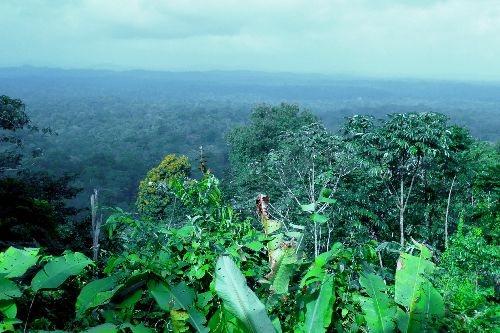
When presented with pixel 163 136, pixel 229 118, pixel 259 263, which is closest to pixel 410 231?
pixel 259 263

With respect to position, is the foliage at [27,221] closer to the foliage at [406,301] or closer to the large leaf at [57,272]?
the large leaf at [57,272]

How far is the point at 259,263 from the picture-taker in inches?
87.9

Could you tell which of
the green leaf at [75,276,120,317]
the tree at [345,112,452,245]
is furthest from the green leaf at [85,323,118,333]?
the tree at [345,112,452,245]

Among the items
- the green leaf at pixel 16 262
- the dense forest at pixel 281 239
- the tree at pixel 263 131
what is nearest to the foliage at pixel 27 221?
the dense forest at pixel 281 239

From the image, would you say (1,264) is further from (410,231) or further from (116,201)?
(116,201)

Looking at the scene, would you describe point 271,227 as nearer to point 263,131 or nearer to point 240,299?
point 240,299

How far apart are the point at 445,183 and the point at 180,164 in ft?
51.1

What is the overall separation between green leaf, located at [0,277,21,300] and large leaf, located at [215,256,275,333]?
579 millimetres

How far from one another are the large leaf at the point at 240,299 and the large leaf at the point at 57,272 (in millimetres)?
461

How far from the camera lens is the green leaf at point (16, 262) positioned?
131cm

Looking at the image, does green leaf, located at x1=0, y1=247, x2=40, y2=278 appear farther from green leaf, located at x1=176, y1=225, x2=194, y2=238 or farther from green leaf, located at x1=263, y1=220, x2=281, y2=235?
green leaf, located at x1=263, y1=220, x2=281, y2=235

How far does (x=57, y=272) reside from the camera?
4.45 feet

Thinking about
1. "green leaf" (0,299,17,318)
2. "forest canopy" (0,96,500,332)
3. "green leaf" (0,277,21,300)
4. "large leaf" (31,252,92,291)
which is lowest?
"forest canopy" (0,96,500,332)

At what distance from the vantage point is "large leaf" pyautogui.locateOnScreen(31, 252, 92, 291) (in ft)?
4.30
